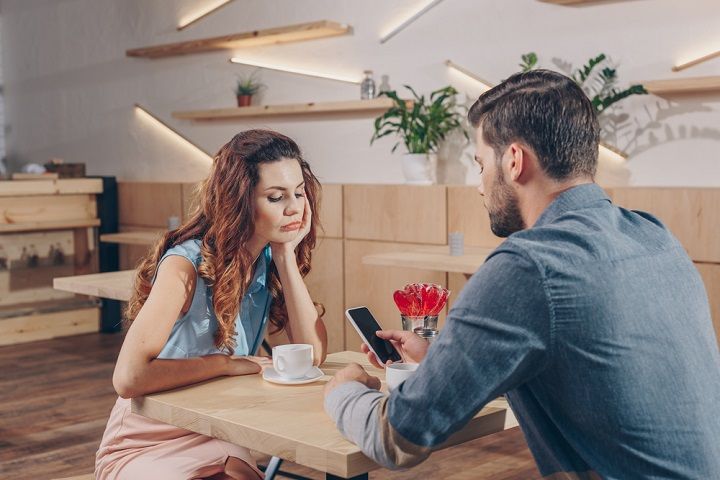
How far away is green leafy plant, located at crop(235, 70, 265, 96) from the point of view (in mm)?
6016

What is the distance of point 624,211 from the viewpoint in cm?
148

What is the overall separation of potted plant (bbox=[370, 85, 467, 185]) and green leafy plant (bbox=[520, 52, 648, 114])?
1.81 ft

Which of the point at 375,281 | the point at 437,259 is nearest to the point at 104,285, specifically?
the point at 437,259

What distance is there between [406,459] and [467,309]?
0.81ft

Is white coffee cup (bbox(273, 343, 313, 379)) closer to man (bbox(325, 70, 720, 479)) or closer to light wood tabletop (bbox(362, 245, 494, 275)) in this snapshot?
man (bbox(325, 70, 720, 479))

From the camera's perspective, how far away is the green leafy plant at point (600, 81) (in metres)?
4.25

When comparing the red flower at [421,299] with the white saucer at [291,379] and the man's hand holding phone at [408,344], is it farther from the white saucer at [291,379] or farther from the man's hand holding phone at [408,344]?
the white saucer at [291,379]

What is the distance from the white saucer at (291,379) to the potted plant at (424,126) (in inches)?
124

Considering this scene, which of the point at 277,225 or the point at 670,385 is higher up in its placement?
the point at 277,225

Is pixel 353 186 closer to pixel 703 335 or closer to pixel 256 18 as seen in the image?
pixel 256 18

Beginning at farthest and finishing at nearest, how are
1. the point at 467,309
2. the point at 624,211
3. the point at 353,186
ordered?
1. the point at 353,186
2. the point at 624,211
3. the point at 467,309

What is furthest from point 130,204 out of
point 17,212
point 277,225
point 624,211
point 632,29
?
point 624,211

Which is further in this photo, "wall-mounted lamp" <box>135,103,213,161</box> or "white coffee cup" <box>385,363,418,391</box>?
"wall-mounted lamp" <box>135,103,213,161</box>

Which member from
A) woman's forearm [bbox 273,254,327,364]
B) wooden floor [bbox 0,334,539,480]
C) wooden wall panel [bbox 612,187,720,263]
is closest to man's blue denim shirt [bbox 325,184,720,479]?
woman's forearm [bbox 273,254,327,364]
